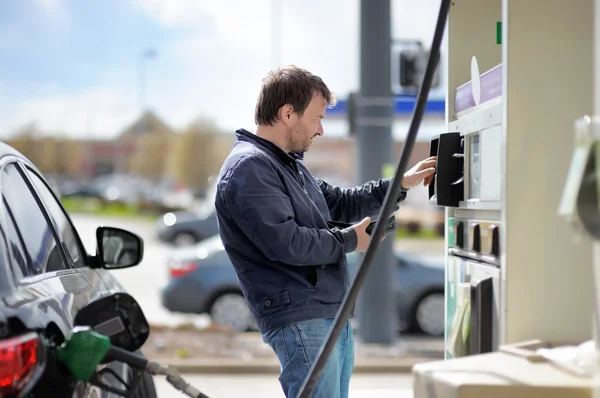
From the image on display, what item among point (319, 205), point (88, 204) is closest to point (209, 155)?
point (88, 204)

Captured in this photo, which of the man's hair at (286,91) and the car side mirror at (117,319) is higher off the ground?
the man's hair at (286,91)

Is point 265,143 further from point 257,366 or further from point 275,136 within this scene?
point 257,366

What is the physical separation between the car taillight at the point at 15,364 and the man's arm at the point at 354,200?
1.91 metres

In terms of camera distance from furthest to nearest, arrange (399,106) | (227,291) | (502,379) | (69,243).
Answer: (227,291) < (399,106) < (69,243) < (502,379)

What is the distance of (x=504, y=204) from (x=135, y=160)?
62.2 meters

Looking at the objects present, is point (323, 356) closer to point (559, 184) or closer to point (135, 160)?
point (559, 184)

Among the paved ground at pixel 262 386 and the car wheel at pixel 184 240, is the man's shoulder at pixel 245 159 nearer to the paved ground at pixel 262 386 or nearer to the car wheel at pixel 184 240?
the paved ground at pixel 262 386

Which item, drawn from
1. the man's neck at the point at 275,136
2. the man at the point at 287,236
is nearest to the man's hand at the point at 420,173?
the man at the point at 287,236

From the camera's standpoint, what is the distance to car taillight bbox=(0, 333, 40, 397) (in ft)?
6.82

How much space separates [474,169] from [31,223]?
1620 millimetres

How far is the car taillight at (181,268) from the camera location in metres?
10.5

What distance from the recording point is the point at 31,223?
124 inches

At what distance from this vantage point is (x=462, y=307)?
3.37 m

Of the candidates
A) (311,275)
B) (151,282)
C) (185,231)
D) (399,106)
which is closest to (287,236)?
(311,275)
